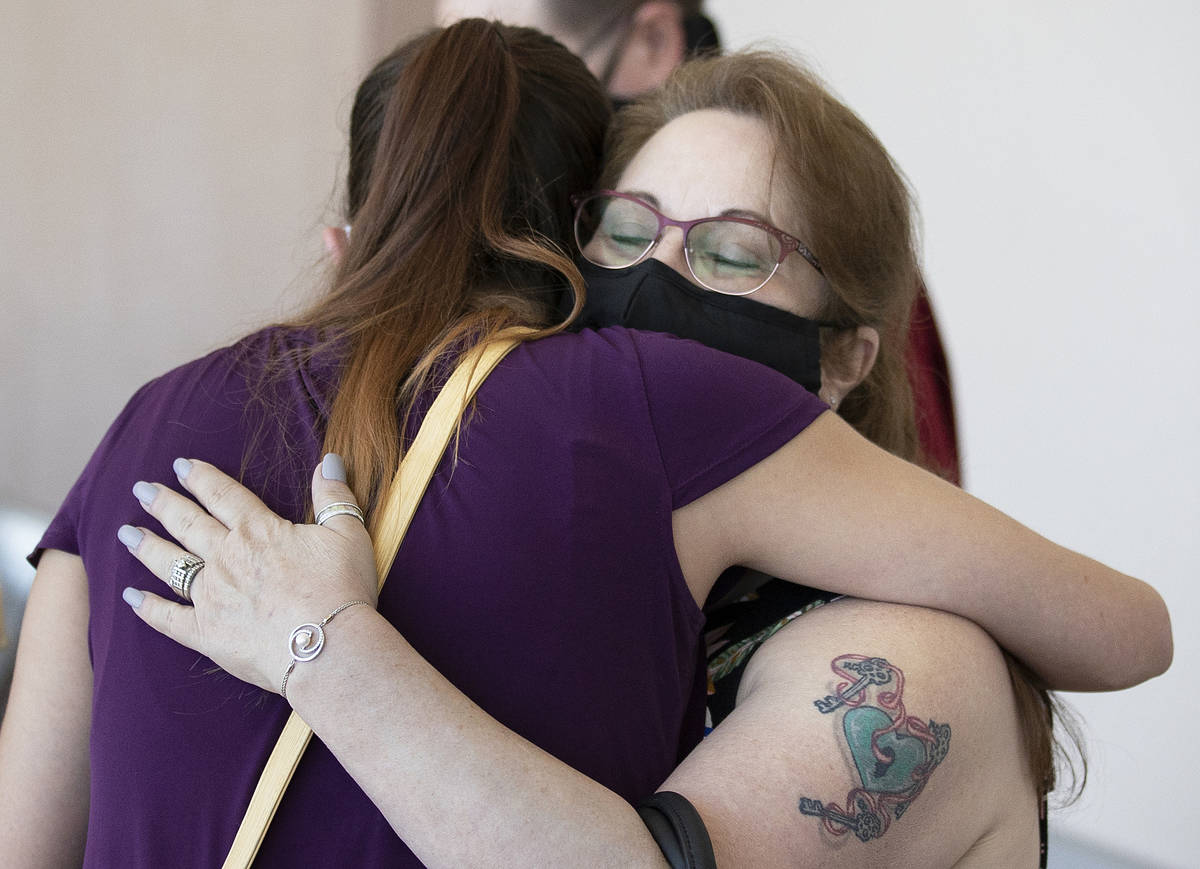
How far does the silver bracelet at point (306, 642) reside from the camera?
2.79ft

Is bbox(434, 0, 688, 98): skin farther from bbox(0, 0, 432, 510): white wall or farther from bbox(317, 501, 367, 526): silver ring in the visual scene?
bbox(317, 501, 367, 526): silver ring

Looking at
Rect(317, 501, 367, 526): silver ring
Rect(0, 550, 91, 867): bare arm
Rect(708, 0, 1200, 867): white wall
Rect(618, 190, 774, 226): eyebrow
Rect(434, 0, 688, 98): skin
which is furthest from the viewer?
Rect(434, 0, 688, 98): skin

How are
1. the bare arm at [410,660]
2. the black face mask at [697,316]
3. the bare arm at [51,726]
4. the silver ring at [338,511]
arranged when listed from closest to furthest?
the bare arm at [410,660] < the silver ring at [338,511] < the bare arm at [51,726] < the black face mask at [697,316]

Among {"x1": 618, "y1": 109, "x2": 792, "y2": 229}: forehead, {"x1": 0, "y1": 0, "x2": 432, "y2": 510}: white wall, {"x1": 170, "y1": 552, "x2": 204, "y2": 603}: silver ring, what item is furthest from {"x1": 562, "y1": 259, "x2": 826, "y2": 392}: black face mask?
{"x1": 0, "y1": 0, "x2": 432, "y2": 510}: white wall

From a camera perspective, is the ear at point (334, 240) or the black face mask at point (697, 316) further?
the ear at point (334, 240)

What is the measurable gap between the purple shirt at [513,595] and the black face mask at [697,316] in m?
0.31

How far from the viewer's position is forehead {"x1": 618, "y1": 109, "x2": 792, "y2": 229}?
1.46 meters

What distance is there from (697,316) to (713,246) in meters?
0.13

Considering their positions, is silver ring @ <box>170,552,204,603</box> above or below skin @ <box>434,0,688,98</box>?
below

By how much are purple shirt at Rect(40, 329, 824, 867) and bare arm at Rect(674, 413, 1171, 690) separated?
0.12ft

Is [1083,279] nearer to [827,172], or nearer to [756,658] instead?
[827,172]

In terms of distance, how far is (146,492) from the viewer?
3.36 ft

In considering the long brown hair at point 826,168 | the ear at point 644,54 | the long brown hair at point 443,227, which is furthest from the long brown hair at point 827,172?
the ear at point 644,54

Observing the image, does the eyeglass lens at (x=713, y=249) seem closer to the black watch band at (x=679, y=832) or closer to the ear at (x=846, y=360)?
the ear at (x=846, y=360)
